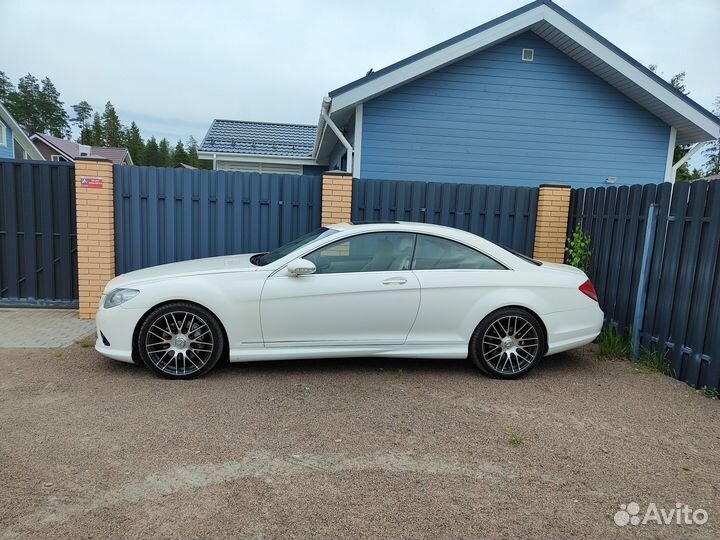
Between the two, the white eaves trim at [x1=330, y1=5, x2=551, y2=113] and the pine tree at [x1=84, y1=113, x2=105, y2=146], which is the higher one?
the pine tree at [x1=84, y1=113, x2=105, y2=146]

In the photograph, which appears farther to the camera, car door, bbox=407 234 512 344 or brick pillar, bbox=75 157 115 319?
brick pillar, bbox=75 157 115 319

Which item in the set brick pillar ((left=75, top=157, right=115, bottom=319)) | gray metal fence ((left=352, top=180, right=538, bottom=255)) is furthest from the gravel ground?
gray metal fence ((left=352, top=180, right=538, bottom=255))

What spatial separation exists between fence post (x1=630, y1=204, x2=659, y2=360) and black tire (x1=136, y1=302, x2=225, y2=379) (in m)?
4.47

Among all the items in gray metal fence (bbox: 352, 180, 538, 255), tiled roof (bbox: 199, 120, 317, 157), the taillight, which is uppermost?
tiled roof (bbox: 199, 120, 317, 157)

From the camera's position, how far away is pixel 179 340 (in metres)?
4.41

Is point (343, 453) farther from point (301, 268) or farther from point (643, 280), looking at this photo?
point (643, 280)

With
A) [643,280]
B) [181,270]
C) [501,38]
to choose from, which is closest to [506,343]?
[643,280]

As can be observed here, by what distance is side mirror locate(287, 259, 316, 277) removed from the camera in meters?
4.40

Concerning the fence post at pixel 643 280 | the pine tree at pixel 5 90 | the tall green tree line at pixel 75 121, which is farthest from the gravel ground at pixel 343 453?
the pine tree at pixel 5 90

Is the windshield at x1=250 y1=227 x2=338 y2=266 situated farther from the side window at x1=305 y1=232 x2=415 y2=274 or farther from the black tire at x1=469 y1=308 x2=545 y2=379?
the black tire at x1=469 y1=308 x2=545 y2=379

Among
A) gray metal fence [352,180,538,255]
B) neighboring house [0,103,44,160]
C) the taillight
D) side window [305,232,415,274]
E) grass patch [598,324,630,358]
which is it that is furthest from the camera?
neighboring house [0,103,44,160]

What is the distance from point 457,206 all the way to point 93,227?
5.22m

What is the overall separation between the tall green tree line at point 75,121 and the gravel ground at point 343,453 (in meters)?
64.1

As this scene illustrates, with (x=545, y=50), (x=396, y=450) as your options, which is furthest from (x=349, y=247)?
(x=545, y=50)
